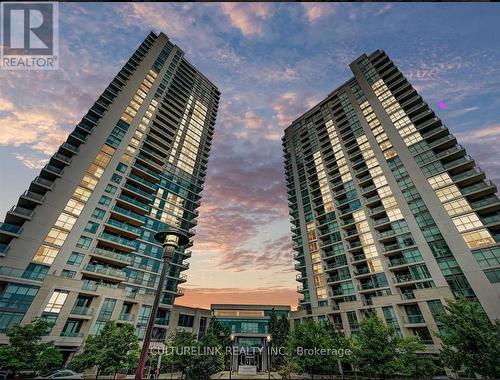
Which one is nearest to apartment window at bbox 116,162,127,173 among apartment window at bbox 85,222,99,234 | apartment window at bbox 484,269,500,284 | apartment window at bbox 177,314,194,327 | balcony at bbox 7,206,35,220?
apartment window at bbox 85,222,99,234

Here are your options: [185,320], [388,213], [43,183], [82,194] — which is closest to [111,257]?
[82,194]

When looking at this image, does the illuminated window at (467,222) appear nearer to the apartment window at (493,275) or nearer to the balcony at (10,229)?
the apartment window at (493,275)

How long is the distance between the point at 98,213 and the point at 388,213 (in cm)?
5330

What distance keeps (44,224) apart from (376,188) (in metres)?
58.8

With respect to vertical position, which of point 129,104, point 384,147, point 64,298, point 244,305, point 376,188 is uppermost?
point 129,104

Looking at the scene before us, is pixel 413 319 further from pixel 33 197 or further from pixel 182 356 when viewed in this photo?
pixel 33 197

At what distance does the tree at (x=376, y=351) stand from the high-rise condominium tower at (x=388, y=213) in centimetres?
1425

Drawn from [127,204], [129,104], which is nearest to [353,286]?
[127,204]

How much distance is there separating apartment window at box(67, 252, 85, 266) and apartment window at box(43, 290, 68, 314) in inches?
189

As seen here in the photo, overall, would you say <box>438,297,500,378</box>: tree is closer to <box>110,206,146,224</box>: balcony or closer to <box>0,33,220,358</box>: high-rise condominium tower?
<box>0,33,220,358</box>: high-rise condominium tower

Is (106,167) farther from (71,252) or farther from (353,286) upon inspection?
(353,286)

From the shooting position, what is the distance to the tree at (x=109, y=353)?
78.8 ft

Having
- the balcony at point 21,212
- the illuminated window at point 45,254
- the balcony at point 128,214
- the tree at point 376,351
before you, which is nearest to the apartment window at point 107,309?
the illuminated window at point 45,254

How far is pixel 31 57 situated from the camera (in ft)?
60.0
